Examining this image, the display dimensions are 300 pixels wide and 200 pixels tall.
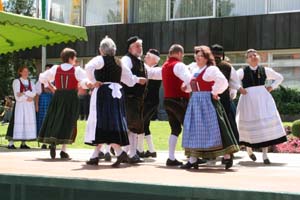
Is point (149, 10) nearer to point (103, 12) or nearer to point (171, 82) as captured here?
point (103, 12)

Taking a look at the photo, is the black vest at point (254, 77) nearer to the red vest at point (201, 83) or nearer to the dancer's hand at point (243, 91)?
the dancer's hand at point (243, 91)

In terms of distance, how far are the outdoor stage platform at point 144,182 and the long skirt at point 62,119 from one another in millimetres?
904

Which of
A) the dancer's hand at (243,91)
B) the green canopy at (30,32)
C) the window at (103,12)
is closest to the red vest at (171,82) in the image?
the dancer's hand at (243,91)

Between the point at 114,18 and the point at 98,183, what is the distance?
73.8 feet

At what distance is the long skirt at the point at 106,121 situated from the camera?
7719 mm

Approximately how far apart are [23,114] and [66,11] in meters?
18.0

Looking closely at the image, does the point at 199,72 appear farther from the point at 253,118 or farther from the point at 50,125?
the point at 50,125

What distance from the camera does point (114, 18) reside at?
27.8 metres

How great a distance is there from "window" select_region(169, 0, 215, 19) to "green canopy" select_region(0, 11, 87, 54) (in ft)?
45.5

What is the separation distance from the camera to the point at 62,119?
9289 millimetres

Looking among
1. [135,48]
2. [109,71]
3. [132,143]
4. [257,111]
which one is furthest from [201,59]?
[257,111]

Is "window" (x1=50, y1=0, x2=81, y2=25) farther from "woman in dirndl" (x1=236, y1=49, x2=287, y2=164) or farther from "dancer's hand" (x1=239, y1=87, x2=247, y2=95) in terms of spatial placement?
"dancer's hand" (x1=239, y1=87, x2=247, y2=95)

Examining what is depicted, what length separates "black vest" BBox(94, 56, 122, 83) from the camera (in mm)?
7766

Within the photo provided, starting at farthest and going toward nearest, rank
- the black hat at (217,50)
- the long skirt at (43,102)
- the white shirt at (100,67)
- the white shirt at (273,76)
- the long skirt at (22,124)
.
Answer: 1. the long skirt at (43,102)
2. the long skirt at (22,124)
3. the white shirt at (273,76)
4. the black hat at (217,50)
5. the white shirt at (100,67)
